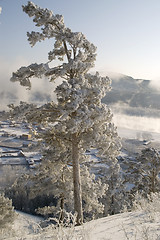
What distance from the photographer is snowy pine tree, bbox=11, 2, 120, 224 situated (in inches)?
285

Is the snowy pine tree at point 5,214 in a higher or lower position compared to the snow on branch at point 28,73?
lower

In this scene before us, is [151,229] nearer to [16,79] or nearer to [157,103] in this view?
[16,79]

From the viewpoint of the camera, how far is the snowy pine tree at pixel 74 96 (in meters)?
7.25

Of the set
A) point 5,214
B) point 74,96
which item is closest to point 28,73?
point 74,96

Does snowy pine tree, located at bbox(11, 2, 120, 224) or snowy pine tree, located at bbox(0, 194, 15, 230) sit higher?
snowy pine tree, located at bbox(11, 2, 120, 224)

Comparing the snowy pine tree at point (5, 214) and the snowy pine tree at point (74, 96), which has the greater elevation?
the snowy pine tree at point (74, 96)

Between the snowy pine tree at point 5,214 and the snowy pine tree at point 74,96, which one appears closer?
Answer: the snowy pine tree at point 74,96

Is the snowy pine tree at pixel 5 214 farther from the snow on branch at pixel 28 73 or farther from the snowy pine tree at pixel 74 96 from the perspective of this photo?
the snow on branch at pixel 28 73

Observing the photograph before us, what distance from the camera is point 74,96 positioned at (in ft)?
23.0

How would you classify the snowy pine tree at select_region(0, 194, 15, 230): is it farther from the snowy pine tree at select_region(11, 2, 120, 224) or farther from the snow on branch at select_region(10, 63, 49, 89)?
the snow on branch at select_region(10, 63, 49, 89)

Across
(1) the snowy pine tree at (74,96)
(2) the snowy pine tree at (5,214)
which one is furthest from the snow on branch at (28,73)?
(2) the snowy pine tree at (5,214)

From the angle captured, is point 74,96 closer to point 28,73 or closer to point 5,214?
point 28,73

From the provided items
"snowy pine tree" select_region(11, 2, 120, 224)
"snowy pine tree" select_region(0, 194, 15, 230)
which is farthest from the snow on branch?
"snowy pine tree" select_region(0, 194, 15, 230)

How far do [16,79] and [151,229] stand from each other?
6.59m
